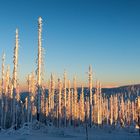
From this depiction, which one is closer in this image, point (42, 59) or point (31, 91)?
point (42, 59)

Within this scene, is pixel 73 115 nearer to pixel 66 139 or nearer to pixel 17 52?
pixel 17 52

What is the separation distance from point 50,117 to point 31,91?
645 inches

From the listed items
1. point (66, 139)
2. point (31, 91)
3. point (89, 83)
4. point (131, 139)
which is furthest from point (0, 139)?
point (31, 91)

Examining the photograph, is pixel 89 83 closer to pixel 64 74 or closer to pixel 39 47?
pixel 64 74

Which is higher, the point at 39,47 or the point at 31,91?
the point at 39,47

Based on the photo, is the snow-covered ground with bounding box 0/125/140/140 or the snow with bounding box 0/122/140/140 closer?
the snow-covered ground with bounding box 0/125/140/140

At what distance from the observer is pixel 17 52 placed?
4534 centimetres

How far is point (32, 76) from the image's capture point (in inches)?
3147

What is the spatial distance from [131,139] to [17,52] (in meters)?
25.6

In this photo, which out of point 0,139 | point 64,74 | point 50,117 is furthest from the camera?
point 50,117

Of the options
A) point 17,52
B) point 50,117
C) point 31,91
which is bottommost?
point 50,117

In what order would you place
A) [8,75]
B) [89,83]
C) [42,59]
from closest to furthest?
[42,59] → [89,83] → [8,75]

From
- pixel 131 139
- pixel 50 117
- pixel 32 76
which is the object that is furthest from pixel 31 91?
pixel 131 139

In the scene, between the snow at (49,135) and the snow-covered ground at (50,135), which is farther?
the snow at (49,135)
